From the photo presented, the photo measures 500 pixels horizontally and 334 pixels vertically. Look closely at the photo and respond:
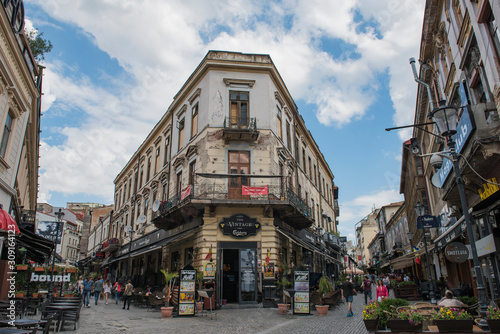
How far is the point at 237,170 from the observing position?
18.4 meters

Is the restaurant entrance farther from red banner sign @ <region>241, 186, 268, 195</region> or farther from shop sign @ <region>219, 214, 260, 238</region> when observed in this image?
red banner sign @ <region>241, 186, 268, 195</region>

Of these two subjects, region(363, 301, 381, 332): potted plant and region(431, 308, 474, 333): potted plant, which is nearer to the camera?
region(431, 308, 474, 333): potted plant

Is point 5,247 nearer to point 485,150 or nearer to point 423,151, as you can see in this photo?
point 485,150

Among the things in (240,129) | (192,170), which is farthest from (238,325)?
(192,170)

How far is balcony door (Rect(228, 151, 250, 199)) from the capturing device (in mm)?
17438

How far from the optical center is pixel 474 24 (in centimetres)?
1052

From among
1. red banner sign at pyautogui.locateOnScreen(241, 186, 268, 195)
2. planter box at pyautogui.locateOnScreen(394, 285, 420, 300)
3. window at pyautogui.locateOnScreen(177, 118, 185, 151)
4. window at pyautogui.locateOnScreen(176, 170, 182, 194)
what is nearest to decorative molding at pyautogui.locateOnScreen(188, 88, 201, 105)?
window at pyautogui.locateOnScreen(177, 118, 185, 151)

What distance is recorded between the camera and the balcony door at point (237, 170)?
1744cm

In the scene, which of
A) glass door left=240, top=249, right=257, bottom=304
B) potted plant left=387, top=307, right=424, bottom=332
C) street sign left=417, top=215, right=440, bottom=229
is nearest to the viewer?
potted plant left=387, top=307, right=424, bottom=332

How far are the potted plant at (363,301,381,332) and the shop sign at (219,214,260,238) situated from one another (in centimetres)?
1098

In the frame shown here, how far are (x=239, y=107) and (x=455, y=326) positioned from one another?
16.1m

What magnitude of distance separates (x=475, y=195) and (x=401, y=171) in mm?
29889

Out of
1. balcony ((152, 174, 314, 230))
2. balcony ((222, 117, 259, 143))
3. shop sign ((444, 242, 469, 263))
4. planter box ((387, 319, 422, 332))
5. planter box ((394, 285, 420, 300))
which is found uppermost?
balcony ((222, 117, 259, 143))

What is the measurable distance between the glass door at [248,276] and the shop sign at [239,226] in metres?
0.90
